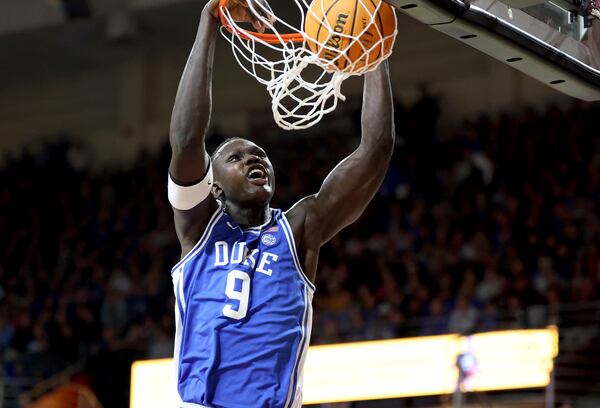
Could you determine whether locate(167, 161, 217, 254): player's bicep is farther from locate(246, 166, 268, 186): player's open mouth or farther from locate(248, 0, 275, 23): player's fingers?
locate(248, 0, 275, 23): player's fingers

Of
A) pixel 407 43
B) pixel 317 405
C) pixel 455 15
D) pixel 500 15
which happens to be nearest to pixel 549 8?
pixel 500 15

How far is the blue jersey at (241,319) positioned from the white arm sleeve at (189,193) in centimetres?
14

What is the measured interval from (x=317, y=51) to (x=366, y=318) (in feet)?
24.2

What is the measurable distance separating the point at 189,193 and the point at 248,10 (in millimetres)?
757

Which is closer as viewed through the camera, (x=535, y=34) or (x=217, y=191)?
(x=535, y=34)

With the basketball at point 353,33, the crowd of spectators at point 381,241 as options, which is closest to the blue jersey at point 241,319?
the basketball at point 353,33

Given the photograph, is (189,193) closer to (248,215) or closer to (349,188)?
(248,215)

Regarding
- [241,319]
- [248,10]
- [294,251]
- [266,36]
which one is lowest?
[241,319]

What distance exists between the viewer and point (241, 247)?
4.17m

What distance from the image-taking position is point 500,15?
4.12 meters

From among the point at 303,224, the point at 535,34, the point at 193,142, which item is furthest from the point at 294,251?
the point at 535,34

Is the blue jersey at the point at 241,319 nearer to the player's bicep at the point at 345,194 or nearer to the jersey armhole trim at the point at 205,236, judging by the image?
the jersey armhole trim at the point at 205,236

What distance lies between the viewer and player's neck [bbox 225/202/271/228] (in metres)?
4.32

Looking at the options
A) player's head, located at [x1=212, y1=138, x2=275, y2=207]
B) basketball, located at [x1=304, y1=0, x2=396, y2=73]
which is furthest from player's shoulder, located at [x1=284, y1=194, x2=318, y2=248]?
basketball, located at [x1=304, y1=0, x2=396, y2=73]
